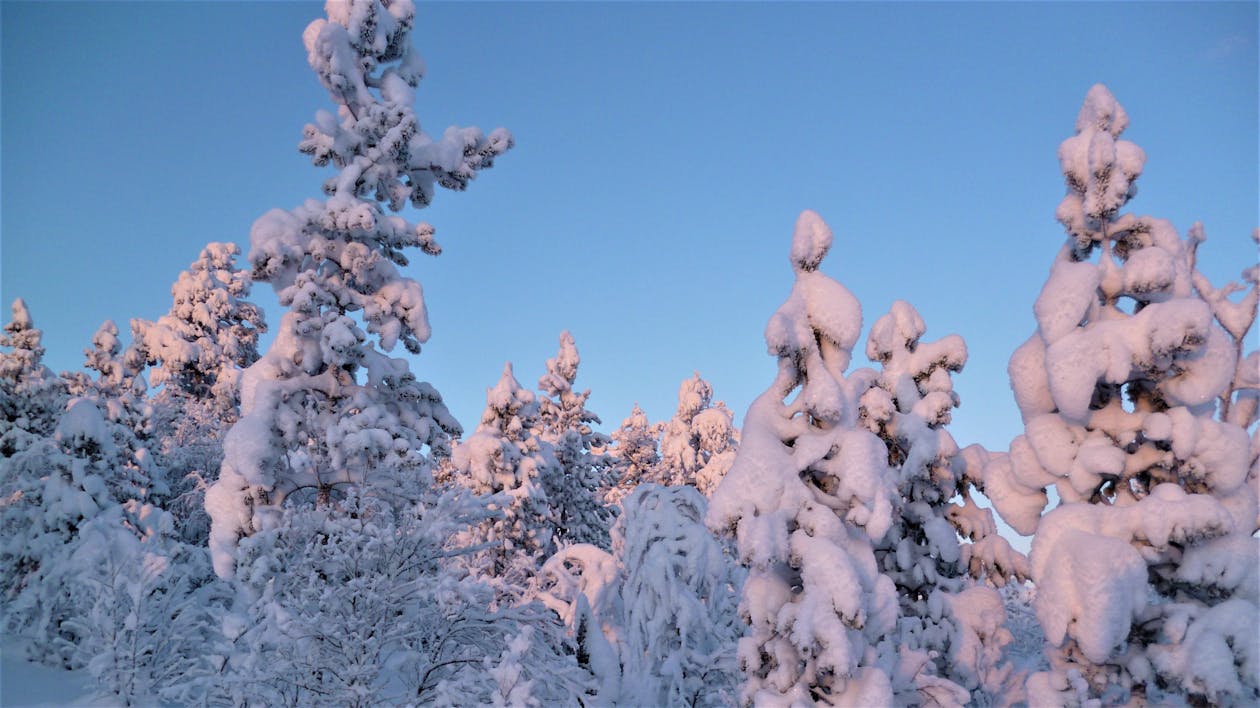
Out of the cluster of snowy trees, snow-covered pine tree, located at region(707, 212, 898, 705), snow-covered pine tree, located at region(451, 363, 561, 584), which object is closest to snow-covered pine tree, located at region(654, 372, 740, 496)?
snow-covered pine tree, located at region(451, 363, 561, 584)

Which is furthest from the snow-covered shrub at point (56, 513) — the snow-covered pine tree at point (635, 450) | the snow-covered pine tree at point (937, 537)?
the snow-covered pine tree at point (635, 450)

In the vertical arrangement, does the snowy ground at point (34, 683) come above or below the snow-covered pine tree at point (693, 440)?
below

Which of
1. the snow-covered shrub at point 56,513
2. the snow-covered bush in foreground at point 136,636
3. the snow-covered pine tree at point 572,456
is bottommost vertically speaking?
the snow-covered bush in foreground at point 136,636

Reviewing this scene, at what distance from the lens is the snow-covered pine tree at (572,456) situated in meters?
31.6

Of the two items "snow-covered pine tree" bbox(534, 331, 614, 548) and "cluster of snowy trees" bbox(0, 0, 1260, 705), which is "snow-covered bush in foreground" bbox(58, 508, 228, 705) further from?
"snow-covered pine tree" bbox(534, 331, 614, 548)

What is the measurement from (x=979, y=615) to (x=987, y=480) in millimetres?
3666

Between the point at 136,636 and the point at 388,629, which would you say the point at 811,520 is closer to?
the point at 388,629

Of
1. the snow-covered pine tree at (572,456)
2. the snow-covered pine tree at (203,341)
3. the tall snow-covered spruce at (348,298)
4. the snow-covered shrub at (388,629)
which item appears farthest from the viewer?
the snow-covered pine tree at (203,341)

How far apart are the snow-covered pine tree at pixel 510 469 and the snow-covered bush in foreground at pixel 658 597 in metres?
11.2

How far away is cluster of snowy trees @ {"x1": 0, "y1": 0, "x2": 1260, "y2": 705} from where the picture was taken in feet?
24.7

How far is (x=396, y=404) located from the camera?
15.8 meters

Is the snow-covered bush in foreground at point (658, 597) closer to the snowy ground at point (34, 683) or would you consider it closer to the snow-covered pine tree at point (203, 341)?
the snowy ground at point (34, 683)

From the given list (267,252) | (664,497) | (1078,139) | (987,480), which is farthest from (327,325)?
(1078,139)

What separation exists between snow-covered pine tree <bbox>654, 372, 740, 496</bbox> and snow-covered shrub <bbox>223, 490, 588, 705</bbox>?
114 ft
